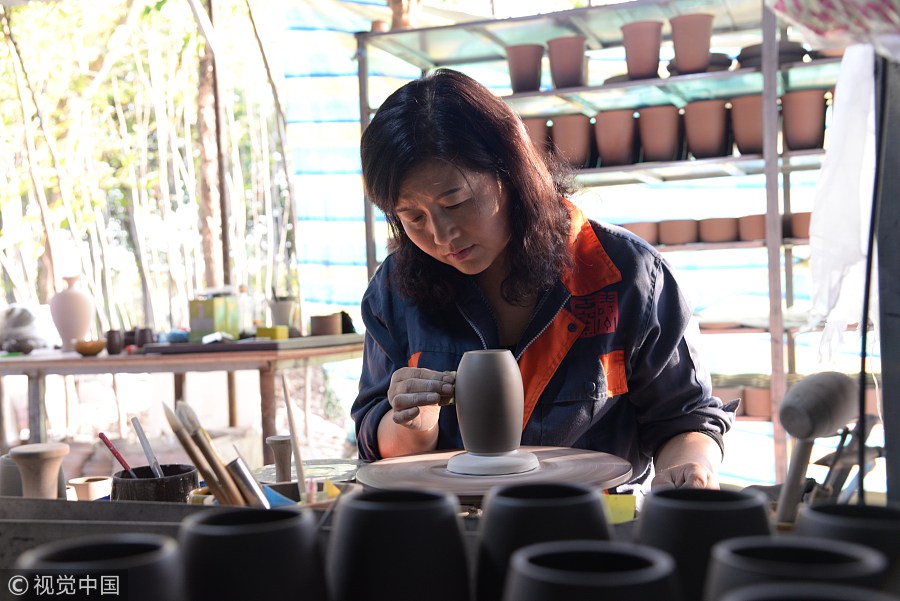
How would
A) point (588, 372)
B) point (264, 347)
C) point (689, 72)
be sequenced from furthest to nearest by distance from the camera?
point (689, 72) < point (264, 347) < point (588, 372)

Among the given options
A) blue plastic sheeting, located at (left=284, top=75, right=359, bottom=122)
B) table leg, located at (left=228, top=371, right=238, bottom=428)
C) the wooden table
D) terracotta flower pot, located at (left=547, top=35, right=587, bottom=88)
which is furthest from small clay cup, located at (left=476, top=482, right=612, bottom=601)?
blue plastic sheeting, located at (left=284, top=75, right=359, bottom=122)

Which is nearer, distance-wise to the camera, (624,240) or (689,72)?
(624,240)

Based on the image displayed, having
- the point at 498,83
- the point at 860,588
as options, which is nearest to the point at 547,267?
the point at 860,588

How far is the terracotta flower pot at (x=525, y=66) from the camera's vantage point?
429 centimetres

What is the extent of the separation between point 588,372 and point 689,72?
8.81 feet

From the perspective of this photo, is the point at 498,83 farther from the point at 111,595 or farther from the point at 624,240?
the point at 111,595

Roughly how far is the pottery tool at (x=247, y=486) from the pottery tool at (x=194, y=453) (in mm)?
22

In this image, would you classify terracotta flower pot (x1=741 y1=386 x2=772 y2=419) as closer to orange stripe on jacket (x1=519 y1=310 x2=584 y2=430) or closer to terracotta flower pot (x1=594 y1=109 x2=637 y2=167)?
terracotta flower pot (x1=594 y1=109 x2=637 y2=167)

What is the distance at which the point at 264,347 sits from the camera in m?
3.58

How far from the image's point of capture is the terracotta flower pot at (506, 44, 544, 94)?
14.1 ft

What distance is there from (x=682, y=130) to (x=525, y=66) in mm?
816

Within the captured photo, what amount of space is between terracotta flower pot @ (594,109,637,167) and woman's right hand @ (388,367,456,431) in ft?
9.65

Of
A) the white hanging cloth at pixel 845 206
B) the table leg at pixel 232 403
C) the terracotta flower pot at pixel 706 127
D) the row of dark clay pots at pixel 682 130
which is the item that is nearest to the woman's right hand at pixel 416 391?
the white hanging cloth at pixel 845 206

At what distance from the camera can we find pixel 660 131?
4129mm
